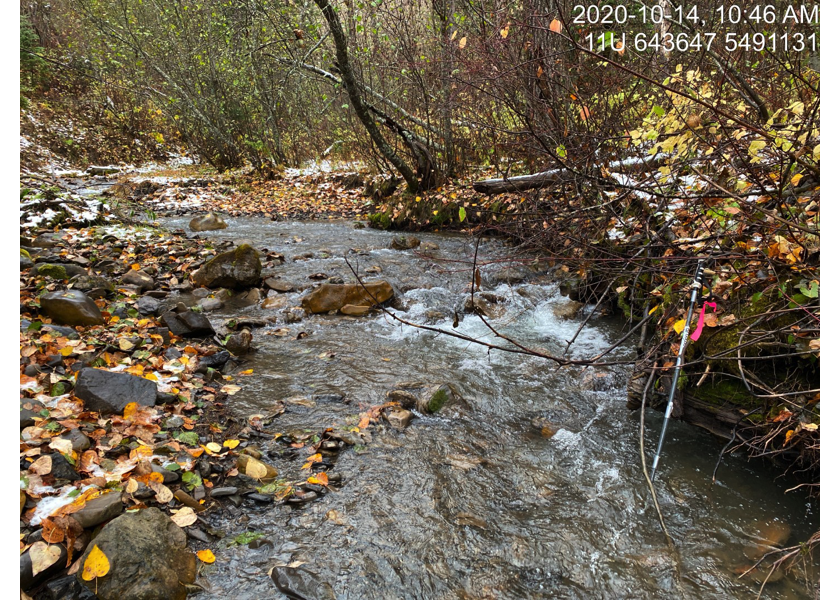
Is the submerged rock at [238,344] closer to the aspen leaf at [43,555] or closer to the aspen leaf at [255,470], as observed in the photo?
the aspen leaf at [255,470]

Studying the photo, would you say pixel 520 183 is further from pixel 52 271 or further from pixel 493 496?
pixel 52 271

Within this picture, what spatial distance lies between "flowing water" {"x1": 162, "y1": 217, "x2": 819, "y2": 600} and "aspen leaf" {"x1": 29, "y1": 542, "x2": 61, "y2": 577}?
2.28 ft

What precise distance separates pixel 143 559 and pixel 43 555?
1.35 ft

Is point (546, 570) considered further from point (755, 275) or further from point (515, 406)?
point (755, 275)

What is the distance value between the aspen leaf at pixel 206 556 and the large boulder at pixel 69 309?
302 centimetres

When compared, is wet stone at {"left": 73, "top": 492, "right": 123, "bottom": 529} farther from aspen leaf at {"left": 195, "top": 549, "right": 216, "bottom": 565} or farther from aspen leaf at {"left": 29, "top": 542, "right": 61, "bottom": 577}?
aspen leaf at {"left": 195, "top": 549, "right": 216, "bottom": 565}

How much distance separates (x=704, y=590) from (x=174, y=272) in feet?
24.4

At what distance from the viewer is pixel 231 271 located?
6.81m

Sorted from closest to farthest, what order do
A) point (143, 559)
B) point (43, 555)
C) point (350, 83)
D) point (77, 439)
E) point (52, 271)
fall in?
point (43, 555)
point (143, 559)
point (77, 439)
point (52, 271)
point (350, 83)

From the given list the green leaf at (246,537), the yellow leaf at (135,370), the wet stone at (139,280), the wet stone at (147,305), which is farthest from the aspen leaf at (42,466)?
the wet stone at (139,280)

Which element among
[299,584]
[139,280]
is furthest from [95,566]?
[139,280]

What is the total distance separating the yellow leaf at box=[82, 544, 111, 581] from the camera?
2.05 metres

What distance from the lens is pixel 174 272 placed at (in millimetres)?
7066

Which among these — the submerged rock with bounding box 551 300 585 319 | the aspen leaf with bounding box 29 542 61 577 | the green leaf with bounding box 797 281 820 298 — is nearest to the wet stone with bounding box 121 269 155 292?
the aspen leaf with bounding box 29 542 61 577
